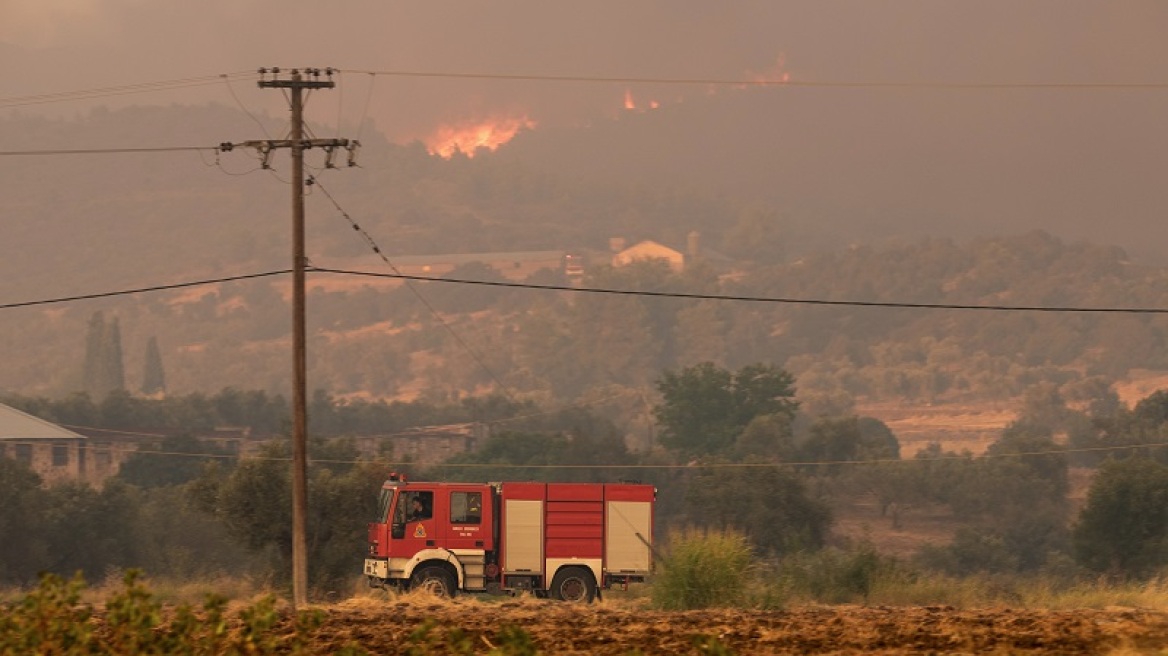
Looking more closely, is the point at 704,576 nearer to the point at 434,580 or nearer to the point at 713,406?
the point at 434,580

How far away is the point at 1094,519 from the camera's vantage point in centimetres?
7781

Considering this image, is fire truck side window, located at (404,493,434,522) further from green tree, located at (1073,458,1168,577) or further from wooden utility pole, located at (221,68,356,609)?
green tree, located at (1073,458,1168,577)

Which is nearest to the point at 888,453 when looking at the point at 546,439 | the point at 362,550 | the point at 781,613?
the point at 546,439

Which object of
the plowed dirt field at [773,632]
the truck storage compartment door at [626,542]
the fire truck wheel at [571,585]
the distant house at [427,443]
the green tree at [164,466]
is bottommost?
the distant house at [427,443]

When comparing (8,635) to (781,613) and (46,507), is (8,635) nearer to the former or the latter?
(781,613)

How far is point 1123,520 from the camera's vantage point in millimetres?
77250

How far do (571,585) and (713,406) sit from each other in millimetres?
115930

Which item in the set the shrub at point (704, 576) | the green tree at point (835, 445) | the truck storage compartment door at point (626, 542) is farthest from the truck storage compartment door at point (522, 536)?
the green tree at point (835, 445)

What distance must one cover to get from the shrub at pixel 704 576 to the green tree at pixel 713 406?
116 metres

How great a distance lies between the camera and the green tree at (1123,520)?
75875 millimetres

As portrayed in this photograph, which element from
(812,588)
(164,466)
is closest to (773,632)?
(812,588)

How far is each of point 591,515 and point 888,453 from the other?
118 m

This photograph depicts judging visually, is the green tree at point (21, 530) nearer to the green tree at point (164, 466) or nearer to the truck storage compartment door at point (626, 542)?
the green tree at point (164, 466)

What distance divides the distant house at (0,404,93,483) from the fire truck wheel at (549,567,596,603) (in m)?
97.2
